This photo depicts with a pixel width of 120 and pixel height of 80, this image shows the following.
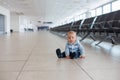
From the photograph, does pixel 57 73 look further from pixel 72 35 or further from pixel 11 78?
pixel 72 35

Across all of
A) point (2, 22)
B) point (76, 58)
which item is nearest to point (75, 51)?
point (76, 58)

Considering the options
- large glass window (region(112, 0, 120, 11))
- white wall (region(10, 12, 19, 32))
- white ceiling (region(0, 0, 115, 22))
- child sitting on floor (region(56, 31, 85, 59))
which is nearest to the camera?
child sitting on floor (region(56, 31, 85, 59))

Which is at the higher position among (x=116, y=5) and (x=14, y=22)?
(x=116, y=5)

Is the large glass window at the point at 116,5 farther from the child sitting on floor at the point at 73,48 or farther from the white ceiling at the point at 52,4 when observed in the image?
the child sitting on floor at the point at 73,48

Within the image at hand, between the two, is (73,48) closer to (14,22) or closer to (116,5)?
(116,5)

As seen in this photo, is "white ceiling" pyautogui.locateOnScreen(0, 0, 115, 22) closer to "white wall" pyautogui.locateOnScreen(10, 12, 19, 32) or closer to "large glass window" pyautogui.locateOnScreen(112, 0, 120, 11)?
"large glass window" pyautogui.locateOnScreen(112, 0, 120, 11)

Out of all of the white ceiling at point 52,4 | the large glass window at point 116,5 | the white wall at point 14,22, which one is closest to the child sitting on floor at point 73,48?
the large glass window at point 116,5

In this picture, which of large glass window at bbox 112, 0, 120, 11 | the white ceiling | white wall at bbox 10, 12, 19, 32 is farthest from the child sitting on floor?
white wall at bbox 10, 12, 19, 32

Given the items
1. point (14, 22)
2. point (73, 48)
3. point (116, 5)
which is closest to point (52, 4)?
point (116, 5)

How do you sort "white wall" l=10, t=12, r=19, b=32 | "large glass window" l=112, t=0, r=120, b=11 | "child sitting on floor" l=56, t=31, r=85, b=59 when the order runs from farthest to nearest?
"white wall" l=10, t=12, r=19, b=32 → "large glass window" l=112, t=0, r=120, b=11 → "child sitting on floor" l=56, t=31, r=85, b=59

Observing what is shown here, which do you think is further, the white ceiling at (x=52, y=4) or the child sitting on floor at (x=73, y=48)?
the white ceiling at (x=52, y=4)

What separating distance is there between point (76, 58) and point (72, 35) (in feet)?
1.10

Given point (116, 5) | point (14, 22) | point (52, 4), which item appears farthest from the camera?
point (14, 22)

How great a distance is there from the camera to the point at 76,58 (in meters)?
2.76
